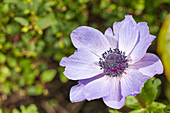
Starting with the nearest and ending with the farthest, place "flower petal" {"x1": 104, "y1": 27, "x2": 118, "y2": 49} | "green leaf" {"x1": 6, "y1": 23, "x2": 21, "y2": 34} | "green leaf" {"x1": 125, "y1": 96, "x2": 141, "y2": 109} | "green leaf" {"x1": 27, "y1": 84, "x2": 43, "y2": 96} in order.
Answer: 1. "flower petal" {"x1": 104, "y1": 27, "x2": 118, "y2": 49}
2. "green leaf" {"x1": 125, "y1": 96, "x2": 141, "y2": 109}
3. "green leaf" {"x1": 6, "y1": 23, "x2": 21, "y2": 34}
4. "green leaf" {"x1": 27, "y1": 84, "x2": 43, "y2": 96}

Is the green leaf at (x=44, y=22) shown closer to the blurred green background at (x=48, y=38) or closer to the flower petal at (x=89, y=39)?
the blurred green background at (x=48, y=38)

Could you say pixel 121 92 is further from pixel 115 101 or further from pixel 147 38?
pixel 147 38

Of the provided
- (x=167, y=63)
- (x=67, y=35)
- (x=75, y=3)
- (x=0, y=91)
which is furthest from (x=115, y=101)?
(x=0, y=91)

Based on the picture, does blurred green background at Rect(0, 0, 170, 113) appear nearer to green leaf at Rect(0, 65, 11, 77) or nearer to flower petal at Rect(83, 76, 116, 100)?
green leaf at Rect(0, 65, 11, 77)

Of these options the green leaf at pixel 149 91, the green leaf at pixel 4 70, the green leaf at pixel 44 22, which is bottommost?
the green leaf at pixel 149 91

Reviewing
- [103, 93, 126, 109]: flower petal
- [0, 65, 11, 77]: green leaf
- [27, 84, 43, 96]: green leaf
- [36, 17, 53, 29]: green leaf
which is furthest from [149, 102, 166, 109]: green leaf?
[0, 65, 11, 77]: green leaf

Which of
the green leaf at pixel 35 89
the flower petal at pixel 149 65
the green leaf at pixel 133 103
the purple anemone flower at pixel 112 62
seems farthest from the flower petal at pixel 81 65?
the green leaf at pixel 35 89
